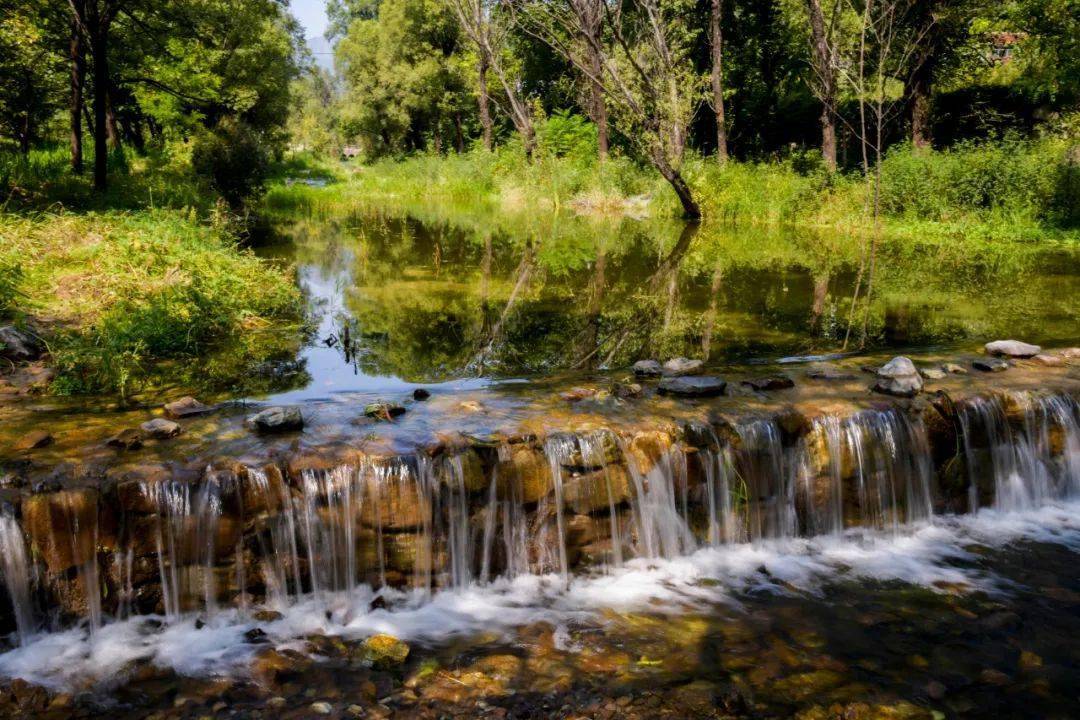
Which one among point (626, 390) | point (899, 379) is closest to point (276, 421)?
point (626, 390)

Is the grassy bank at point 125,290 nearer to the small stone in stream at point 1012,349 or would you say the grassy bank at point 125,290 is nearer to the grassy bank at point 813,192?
the small stone in stream at point 1012,349

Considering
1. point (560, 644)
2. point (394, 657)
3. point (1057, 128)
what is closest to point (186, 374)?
point (394, 657)

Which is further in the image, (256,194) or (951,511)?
(256,194)

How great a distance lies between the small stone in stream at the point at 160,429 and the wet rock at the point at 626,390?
11.9 ft

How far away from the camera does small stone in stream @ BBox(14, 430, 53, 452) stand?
5316mm

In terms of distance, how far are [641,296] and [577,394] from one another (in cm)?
575

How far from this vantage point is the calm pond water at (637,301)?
28.6 feet

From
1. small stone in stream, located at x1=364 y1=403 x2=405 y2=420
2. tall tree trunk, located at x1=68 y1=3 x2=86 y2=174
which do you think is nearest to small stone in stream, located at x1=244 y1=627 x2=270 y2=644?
small stone in stream, located at x1=364 y1=403 x2=405 y2=420

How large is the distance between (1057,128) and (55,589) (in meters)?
31.0

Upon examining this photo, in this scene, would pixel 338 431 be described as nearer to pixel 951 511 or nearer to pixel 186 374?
pixel 186 374

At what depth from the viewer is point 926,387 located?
278 inches

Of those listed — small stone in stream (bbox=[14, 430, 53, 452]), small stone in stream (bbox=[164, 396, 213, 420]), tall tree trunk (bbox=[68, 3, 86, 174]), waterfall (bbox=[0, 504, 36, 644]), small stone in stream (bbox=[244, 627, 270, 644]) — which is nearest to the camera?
waterfall (bbox=[0, 504, 36, 644])

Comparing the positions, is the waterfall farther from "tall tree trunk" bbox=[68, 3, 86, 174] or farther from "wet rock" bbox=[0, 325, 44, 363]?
"tall tree trunk" bbox=[68, 3, 86, 174]

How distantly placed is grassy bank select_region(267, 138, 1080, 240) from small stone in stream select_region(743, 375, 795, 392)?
14928 mm
